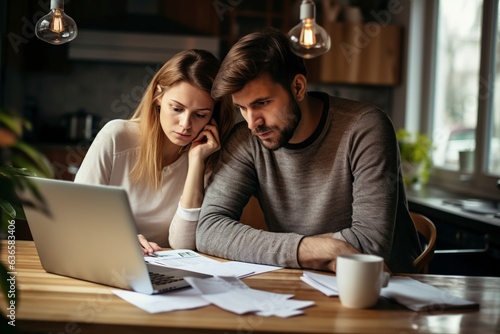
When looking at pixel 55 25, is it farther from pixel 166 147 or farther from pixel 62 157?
pixel 62 157

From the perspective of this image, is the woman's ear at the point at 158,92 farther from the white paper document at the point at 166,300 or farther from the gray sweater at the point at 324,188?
the white paper document at the point at 166,300

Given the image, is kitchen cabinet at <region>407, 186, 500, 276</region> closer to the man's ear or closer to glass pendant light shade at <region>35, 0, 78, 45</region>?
the man's ear

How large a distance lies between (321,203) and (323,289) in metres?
0.49

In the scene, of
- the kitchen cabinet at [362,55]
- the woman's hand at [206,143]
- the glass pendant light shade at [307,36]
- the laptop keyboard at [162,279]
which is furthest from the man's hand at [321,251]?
the kitchen cabinet at [362,55]

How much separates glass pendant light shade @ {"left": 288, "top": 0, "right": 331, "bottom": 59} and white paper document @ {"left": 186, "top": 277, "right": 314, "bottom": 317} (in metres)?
0.80

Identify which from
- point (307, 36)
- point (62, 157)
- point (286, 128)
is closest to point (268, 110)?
point (286, 128)

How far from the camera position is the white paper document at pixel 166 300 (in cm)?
109

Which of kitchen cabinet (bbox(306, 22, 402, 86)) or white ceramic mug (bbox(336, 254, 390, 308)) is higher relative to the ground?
kitchen cabinet (bbox(306, 22, 402, 86))

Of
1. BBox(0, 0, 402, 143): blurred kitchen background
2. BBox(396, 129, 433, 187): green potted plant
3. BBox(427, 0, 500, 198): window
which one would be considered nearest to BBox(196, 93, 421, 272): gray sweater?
BBox(427, 0, 500, 198): window

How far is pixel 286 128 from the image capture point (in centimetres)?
170

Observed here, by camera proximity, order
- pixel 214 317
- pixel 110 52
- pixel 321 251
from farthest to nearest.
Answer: pixel 110 52, pixel 321 251, pixel 214 317

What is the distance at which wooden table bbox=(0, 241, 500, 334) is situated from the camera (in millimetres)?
1002

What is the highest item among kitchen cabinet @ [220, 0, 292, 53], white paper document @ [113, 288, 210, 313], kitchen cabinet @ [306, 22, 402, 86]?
kitchen cabinet @ [220, 0, 292, 53]

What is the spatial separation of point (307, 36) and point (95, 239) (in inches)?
36.7
